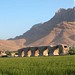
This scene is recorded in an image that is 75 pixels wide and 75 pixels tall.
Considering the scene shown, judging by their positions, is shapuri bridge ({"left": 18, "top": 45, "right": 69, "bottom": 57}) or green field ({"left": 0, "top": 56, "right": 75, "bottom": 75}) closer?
green field ({"left": 0, "top": 56, "right": 75, "bottom": 75})

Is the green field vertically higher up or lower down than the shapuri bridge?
lower down

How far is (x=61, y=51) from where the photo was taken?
81.7m

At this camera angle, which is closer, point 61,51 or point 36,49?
point 61,51

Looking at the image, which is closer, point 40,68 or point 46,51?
point 40,68

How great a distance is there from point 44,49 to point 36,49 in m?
4.49

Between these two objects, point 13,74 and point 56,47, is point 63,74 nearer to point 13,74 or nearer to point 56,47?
point 13,74

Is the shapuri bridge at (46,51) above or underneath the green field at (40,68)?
above

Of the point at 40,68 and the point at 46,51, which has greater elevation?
the point at 46,51

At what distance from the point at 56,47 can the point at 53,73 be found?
78.2 metres

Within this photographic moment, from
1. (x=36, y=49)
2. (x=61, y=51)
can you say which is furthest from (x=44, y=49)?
(x=61, y=51)

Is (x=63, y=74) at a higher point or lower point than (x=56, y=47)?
lower

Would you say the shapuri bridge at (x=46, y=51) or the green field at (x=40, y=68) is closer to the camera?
the green field at (x=40, y=68)

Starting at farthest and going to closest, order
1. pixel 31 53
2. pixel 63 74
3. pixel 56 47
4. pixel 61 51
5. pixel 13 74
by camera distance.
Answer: pixel 31 53 < pixel 56 47 < pixel 61 51 < pixel 13 74 < pixel 63 74

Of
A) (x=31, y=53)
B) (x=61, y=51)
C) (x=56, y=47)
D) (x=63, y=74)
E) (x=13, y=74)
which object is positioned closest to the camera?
(x=63, y=74)
